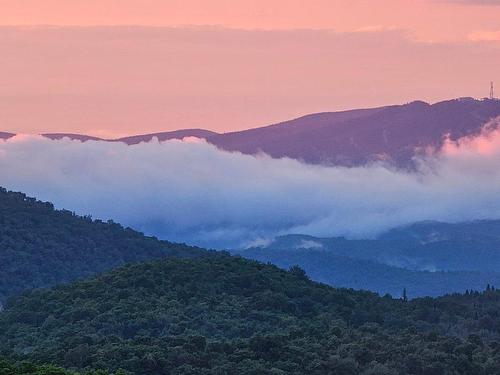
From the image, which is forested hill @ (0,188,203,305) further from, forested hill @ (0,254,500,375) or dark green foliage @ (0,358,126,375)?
dark green foliage @ (0,358,126,375)

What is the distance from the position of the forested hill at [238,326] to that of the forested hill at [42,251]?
35176mm

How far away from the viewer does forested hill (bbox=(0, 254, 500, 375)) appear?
99.7 m

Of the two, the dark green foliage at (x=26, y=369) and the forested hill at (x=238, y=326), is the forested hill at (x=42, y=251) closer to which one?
the forested hill at (x=238, y=326)

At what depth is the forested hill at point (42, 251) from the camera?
179 metres

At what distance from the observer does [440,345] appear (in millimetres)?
107750

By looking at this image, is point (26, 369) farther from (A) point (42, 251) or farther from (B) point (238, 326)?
(A) point (42, 251)

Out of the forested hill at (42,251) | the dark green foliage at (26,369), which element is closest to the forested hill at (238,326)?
the dark green foliage at (26,369)

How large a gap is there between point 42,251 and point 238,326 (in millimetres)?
63524

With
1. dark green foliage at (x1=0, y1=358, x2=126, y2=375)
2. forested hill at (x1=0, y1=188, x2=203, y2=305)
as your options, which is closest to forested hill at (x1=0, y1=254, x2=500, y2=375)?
dark green foliage at (x1=0, y1=358, x2=126, y2=375)

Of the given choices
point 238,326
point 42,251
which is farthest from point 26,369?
point 42,251

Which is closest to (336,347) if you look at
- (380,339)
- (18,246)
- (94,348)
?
(380,339)

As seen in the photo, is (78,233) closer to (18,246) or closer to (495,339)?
(18,246)

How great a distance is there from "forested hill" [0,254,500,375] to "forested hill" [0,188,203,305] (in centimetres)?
3518

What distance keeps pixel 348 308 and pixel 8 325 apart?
22278 mm
